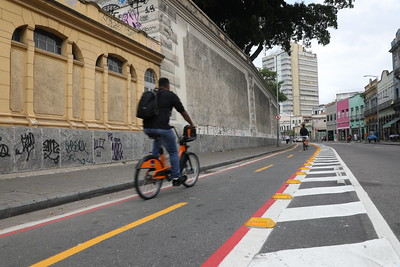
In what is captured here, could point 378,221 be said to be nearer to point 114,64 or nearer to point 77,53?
point 77,53

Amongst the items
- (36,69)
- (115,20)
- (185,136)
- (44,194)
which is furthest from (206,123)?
(44,194)

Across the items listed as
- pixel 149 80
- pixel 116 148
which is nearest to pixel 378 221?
pixel 116 148

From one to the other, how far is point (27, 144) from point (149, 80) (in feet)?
21.3

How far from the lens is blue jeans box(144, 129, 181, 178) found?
5242 mm

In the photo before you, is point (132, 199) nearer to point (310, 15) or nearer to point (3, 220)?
point (3, 220)

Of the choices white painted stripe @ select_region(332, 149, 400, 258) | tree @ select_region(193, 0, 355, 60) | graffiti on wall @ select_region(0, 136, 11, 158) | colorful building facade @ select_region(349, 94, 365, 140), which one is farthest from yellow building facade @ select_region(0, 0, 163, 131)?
colorful building facade @ select_region(349, 94, 365, 140)

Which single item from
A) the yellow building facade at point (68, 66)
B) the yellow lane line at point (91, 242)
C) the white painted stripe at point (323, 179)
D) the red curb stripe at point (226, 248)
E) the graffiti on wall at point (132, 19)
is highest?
the graffiti on wall at point (132, 19)

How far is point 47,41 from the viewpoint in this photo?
868 cm

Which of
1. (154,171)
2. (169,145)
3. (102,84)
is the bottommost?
(154,171)

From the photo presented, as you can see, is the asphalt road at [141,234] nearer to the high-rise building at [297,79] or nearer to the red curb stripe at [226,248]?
the red curb stripe at [226,248]

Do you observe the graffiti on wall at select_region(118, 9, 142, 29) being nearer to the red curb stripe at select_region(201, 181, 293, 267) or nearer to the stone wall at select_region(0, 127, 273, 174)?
the stone wall at select_region(0, 127, 273, 174)

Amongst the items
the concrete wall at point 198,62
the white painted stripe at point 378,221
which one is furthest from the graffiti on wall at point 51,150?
the white painted stripe at point 378,221

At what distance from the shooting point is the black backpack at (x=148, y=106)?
5043mm

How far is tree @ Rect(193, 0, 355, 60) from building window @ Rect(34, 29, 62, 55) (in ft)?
53.7
